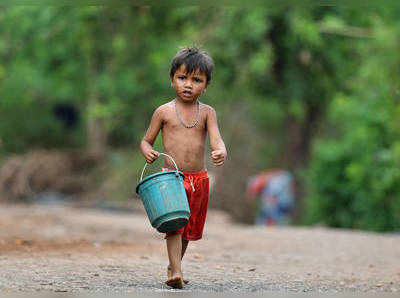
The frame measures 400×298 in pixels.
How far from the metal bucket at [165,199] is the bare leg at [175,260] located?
0.20 meters

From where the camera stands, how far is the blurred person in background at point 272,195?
17.0 meters

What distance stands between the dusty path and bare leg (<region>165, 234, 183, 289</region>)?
0.09m

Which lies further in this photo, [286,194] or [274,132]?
[274,132]

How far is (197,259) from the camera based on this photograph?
718 cm

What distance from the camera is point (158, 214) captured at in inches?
193

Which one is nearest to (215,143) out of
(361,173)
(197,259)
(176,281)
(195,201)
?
(195,201)

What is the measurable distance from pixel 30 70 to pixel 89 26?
6.09 meters

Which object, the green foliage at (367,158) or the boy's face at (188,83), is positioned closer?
the boy's face at (188,83)

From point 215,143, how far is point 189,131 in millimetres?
203

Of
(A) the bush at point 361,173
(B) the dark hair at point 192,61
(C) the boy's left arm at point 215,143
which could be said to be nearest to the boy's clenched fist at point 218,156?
(C) the boy's left arm at point 215,143

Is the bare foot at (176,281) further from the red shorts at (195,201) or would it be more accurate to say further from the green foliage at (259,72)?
the green foliage at (259,72)

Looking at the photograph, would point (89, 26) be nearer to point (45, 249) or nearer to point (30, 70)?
point (30, 70)

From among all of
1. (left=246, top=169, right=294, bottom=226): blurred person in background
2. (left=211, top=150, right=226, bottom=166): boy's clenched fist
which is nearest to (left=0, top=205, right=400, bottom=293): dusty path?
(left=211, top=150, right=226, bottom=166): boy's clenched fist

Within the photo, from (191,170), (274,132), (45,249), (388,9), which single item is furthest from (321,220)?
(274,132)
